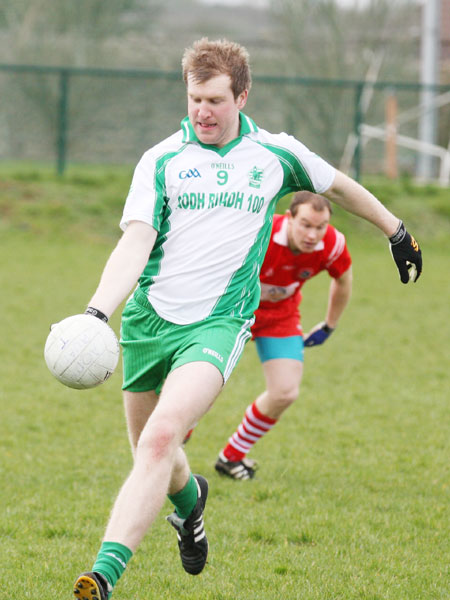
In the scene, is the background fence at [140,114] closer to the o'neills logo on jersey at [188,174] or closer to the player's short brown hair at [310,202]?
the player's short brown hair at [310,202]

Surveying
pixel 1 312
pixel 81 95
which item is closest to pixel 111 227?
pixel 81 95

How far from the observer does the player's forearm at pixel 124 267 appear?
12.1 feet

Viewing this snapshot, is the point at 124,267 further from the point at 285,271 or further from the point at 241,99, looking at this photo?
the point at 285,271

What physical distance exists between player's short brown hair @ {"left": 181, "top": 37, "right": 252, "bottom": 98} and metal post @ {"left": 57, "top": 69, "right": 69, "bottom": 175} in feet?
49.4

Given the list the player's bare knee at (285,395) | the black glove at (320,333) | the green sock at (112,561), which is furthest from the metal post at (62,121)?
the green sock at (112,561)

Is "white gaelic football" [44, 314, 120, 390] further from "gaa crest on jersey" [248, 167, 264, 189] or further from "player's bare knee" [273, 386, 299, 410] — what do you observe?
"player's bare knee" [273, 386, 299, 410]

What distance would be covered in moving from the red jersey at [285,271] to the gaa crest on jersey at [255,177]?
1.78m

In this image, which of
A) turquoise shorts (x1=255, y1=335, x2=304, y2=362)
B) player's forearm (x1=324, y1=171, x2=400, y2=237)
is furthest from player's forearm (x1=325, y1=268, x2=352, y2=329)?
player's forearm (x1=324, y1=171, x2=400, y2=237)

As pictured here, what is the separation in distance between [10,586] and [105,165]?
16910 millimetres

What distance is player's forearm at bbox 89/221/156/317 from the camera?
3.68 meters

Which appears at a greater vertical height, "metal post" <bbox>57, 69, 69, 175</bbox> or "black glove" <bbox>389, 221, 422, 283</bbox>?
"black glove" <bbox>389, 221, 422, 283</bbox>

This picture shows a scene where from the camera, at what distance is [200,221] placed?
4094 millimetres

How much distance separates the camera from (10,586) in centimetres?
416

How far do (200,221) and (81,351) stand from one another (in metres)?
0.88
